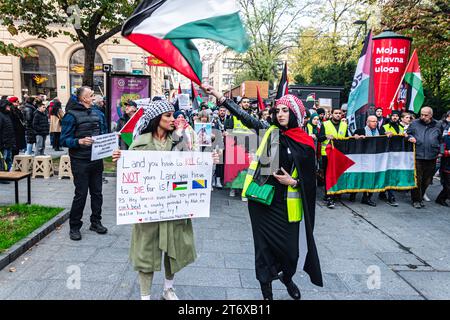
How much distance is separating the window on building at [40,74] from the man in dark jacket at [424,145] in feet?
68.1

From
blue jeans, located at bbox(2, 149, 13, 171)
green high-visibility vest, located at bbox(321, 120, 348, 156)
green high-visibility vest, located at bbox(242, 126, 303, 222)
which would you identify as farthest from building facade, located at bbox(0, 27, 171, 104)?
green high-visibility vest, located at bbox(242, 126, 303, 222)

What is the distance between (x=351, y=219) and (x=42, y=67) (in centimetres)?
2153

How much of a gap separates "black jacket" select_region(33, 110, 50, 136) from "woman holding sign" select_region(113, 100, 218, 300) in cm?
951

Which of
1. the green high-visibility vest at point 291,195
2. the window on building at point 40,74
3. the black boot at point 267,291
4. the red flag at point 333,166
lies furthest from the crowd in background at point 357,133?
the window on building at point 40,74

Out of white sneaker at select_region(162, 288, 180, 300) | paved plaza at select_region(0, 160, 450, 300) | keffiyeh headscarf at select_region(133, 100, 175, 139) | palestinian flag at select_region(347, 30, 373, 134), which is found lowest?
paved plaza at select_region(0, 160, 450, 300)

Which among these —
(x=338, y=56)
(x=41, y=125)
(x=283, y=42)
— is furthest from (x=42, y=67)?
(x=338, y=56)

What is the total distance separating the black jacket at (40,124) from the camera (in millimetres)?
11625

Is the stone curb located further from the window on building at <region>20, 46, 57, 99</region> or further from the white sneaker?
the window on building at <region>20, 46, 57, 99</region>

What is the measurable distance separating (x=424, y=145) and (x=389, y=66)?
3.32 metres

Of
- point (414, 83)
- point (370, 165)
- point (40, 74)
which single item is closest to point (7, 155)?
point (370, 165)

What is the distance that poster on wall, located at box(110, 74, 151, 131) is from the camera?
43.5 feet

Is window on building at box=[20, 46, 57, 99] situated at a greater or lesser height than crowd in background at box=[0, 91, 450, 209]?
greater

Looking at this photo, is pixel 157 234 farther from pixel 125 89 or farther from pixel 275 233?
pixel 125 89
